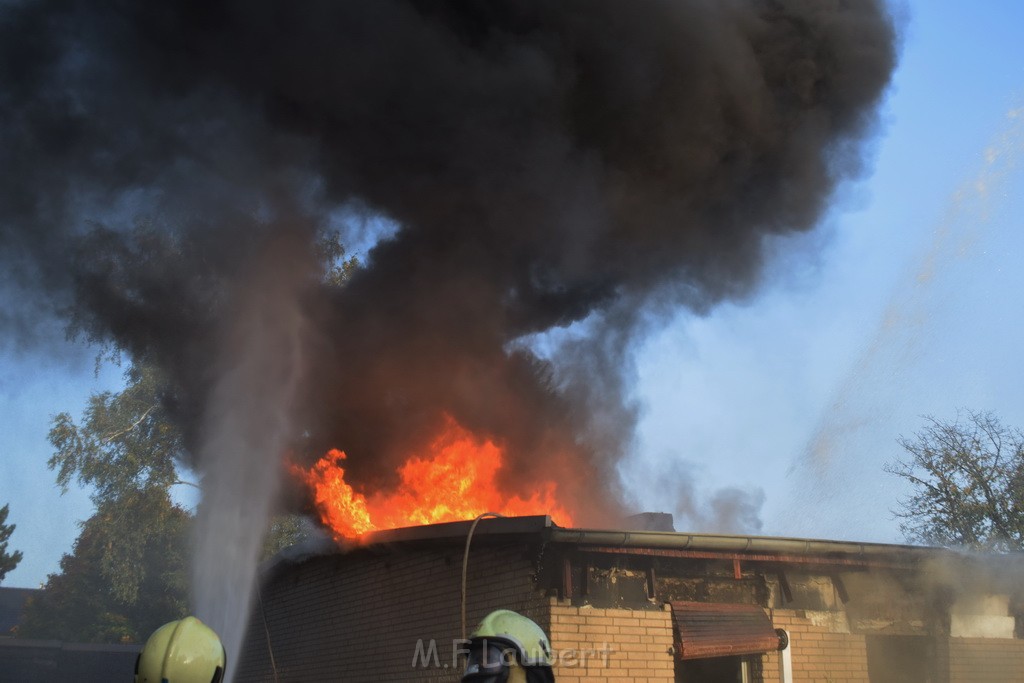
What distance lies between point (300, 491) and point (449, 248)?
392cm

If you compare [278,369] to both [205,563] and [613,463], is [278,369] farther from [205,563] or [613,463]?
[613,463]

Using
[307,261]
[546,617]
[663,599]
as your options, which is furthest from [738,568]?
[307,261]

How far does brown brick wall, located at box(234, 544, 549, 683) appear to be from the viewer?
967cm

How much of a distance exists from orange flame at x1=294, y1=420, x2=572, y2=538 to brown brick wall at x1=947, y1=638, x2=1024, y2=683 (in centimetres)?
560

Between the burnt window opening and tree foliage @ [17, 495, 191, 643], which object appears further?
A: tree foliage @ [17, 495, 191, 643]

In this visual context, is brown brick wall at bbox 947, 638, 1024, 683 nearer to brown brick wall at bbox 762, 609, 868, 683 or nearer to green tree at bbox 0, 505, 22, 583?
brown brick wall at bbox 762, 609, 868, 683

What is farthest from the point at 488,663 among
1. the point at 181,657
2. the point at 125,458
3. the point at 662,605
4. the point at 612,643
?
the point at 125,458

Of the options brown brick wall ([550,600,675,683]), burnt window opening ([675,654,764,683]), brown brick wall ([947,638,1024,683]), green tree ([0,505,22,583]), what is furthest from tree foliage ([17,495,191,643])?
brown brick wall ([947,638,1024,683])

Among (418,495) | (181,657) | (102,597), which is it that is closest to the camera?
(181,657)

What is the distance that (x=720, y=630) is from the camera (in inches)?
388

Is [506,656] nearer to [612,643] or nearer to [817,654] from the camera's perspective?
[612,643]

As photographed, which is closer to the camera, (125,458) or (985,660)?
(985,660)

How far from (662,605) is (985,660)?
4.80 m

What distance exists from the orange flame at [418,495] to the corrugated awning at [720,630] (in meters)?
3.54
